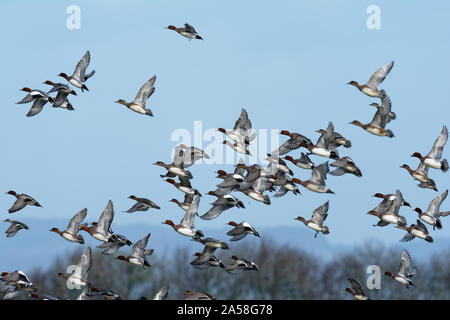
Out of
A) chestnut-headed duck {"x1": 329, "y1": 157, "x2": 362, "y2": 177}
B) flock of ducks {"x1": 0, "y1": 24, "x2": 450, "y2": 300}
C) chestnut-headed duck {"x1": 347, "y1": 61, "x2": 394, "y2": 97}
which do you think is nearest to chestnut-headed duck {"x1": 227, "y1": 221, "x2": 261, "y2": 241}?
flock of ducks {"x1": 0, "y1": 24, "x2": 450, "y2": 300}

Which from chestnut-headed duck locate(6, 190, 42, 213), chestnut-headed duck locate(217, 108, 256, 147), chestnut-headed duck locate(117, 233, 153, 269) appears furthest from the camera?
chestnut-headed duck locate(6, 190, 42, 213)

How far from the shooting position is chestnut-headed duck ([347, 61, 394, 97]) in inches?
1233

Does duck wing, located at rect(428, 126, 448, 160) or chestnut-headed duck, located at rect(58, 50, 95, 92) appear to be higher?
chestnut-headed duck, located at rect(58, 50, 95, 92)

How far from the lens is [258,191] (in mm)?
31078

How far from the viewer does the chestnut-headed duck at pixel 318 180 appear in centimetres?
3067

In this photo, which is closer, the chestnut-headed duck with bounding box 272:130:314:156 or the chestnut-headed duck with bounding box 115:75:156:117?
the chestnut-headed duck with bounding box 115:75:156:117

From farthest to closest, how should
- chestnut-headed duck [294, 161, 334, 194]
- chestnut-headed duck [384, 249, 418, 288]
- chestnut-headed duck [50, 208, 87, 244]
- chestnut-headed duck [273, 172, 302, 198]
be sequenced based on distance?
chestnut-headed duck [273, 172, 302, 198] < chestnut-headed duck [50, 208, 87, 244] < chestnut-headed duck [384, 249, 418, 288] < chestnut-headed duck [294, 161, 334, 194]

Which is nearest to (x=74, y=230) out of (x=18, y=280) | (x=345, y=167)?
(x=18, y=280)

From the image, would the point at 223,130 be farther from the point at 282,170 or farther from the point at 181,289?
the point at 181,289

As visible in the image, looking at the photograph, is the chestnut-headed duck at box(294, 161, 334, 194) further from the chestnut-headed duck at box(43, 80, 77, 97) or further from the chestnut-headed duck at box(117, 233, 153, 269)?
the chestnut-headed duck at box(43, 80, 77, 97)

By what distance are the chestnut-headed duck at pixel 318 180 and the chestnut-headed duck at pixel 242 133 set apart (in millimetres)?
2222

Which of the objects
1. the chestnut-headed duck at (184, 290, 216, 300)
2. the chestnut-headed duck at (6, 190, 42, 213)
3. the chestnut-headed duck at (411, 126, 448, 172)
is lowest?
the chestnut-headed duck at (184, 290, 216, 300)

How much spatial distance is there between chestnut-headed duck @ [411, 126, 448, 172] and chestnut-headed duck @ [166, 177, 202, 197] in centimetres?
746
